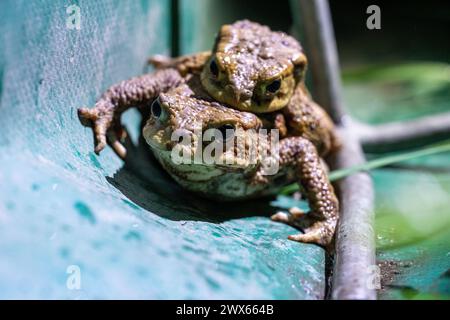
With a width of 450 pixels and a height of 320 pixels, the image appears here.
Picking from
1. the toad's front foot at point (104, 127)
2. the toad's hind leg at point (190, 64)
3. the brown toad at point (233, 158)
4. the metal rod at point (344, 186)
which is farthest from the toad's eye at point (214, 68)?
the metal rod at point (344, 186)

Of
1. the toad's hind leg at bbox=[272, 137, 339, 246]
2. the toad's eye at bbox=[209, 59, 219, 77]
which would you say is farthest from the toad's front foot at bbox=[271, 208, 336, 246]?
the toad's eye at bbox=[209, 59, 219, 77]

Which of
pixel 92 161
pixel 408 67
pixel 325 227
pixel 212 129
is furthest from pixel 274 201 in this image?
pixel 408 67

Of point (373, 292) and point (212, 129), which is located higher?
point (212, 129)

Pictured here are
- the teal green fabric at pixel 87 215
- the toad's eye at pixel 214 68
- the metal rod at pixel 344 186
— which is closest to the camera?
the teal green fabric at pixel 87 215

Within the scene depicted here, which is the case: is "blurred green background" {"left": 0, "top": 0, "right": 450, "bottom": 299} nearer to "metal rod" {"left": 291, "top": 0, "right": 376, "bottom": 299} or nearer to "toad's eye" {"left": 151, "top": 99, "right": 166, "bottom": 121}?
"metal rod" {"left": 291, "top": 0, "right": 376, "bottom": 299}

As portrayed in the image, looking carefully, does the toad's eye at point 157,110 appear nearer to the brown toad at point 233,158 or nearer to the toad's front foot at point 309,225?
the brown toad at point 233,158

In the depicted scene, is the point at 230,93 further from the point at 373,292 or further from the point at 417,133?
the point at 417,133
